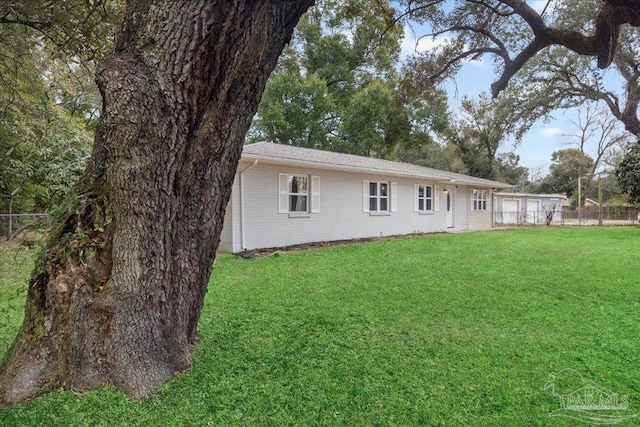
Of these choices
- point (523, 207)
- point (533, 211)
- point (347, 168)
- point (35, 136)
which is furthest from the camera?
point (523, 207)

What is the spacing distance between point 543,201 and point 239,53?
36.7 metres

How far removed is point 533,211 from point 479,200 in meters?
14.0

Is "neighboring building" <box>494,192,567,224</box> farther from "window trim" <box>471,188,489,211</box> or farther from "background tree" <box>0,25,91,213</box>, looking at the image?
"background tree" <box>0,25,91,213</box>

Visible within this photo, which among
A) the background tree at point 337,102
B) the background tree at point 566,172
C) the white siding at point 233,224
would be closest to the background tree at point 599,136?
the background tree at point 566,172

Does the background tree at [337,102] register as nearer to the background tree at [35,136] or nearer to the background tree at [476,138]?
the background tree at [476,138]

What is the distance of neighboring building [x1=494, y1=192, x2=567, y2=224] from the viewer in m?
28.2

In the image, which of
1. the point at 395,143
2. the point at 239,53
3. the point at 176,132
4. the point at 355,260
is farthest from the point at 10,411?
the point at 395,143

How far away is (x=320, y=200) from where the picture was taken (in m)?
11.5

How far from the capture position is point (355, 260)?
825cm

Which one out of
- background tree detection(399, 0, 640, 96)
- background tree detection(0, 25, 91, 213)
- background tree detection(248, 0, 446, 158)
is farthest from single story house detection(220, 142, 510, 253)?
background tree detection(248, 0, 446, 158)

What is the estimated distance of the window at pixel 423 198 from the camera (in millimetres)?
15406

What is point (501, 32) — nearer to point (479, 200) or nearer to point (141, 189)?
point (141, 189)

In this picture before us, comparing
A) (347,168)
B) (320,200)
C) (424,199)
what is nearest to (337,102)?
(424,199)

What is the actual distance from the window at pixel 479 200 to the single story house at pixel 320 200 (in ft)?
10.2
